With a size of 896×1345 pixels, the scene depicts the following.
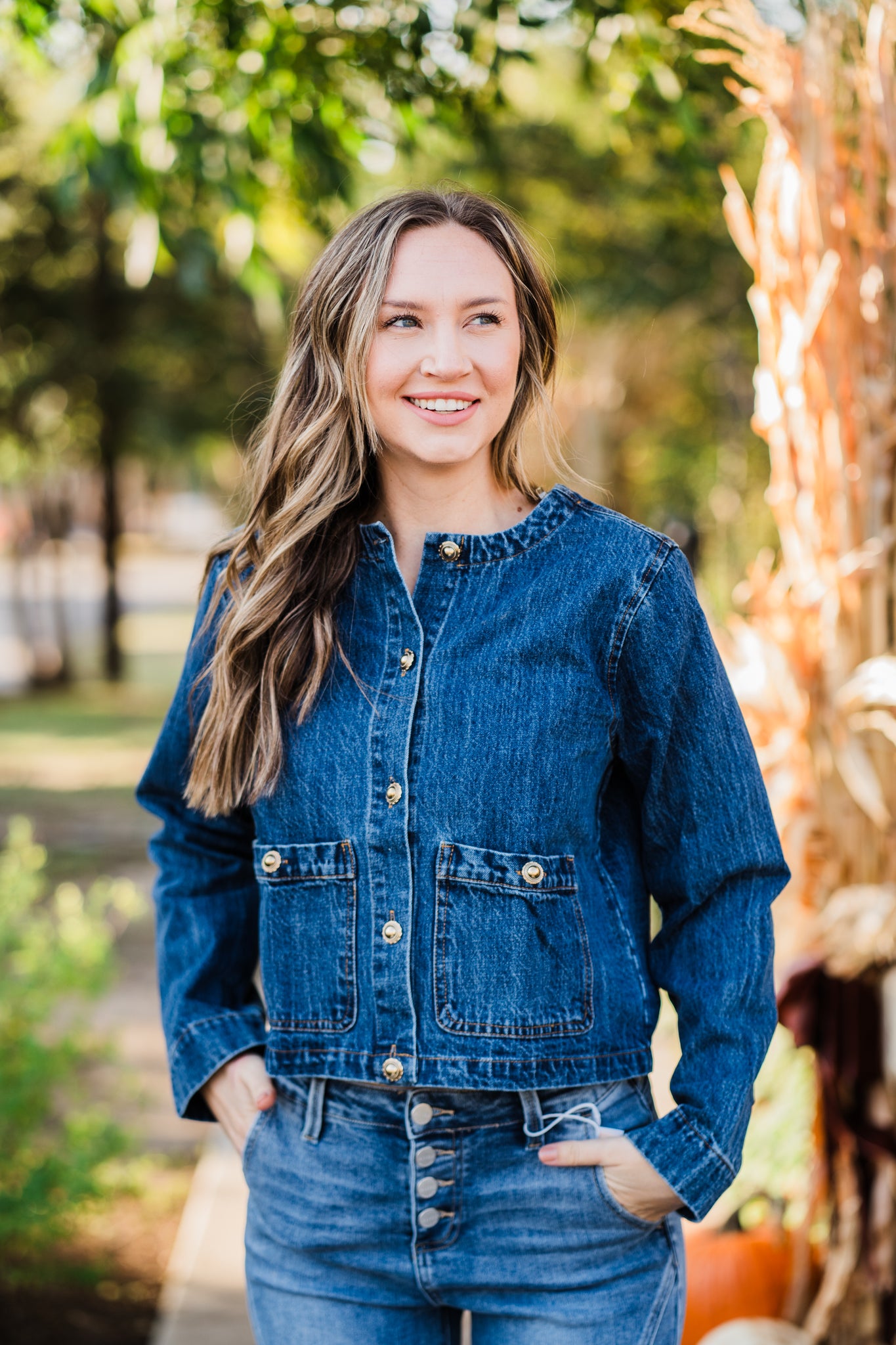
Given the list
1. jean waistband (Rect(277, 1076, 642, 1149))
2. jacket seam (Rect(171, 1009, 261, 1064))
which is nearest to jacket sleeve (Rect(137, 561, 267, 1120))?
jacket seam (Rect(171, 1009, 261, 1064))

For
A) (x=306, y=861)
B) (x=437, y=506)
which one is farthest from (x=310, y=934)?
(x=437, y=506)

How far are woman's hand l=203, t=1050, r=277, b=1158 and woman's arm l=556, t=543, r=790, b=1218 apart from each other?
1.56 ft

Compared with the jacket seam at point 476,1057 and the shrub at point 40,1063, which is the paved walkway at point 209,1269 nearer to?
the shrub at point 40,1063

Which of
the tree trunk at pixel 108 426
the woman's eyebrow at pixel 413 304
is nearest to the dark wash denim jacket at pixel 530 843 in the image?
the woman's eyebrow at pixel 413 304

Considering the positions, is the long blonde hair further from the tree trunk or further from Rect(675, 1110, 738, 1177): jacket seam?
the tree trunk

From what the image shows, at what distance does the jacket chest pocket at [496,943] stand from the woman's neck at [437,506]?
14.3 inches

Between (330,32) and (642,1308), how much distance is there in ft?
8.17

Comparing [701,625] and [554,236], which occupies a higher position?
[554,236]

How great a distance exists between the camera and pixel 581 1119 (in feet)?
4.90

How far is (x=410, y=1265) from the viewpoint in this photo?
4.86 feet

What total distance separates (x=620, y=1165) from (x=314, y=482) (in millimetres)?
887

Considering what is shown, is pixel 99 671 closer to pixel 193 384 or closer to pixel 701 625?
pixel 193 384

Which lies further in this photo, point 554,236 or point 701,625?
point 554,236

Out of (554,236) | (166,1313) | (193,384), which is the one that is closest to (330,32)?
(166,1313)
